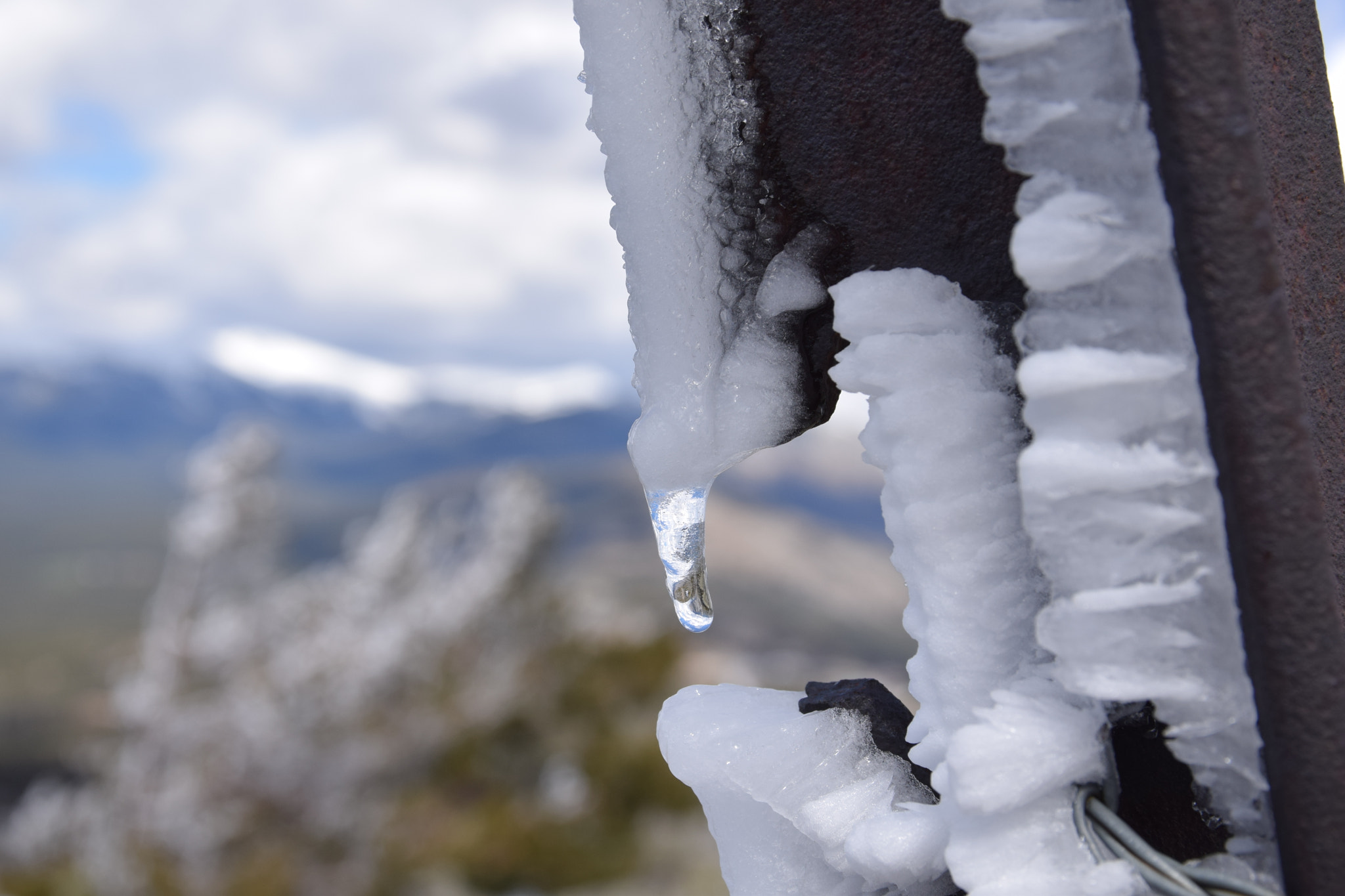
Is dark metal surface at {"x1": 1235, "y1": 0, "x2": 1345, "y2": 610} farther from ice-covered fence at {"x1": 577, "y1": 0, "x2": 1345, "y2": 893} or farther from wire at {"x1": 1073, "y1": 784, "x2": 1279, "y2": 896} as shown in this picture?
wire at {"x1": 1073, "y1": 784, "x2": 1279, "y2": 896}

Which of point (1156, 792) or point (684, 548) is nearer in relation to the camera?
point (1156, 792)

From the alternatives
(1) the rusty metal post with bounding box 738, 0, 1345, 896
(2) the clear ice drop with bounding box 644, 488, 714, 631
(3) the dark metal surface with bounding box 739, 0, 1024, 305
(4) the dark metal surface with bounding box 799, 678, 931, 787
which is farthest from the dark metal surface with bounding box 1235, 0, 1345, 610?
(2) the clear ice drop with bounding box 644, 488, 714, 631

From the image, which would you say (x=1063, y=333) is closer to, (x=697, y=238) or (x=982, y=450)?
(x=982, y=450)

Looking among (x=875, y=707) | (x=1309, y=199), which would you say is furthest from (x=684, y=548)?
(x=1309, y=199)

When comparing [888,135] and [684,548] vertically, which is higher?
[888,135]

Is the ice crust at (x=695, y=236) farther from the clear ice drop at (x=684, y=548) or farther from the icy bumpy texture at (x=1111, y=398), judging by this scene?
the icy bumpy texture at (x=1111, y=398)

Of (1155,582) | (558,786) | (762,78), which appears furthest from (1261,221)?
(558,786)

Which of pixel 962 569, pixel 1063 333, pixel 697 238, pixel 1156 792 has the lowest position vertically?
pixel 1156 792
